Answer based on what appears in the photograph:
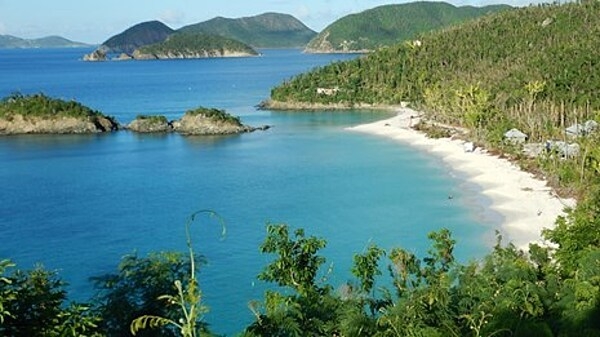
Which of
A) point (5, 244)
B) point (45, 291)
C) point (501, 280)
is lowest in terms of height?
point (5, 244)

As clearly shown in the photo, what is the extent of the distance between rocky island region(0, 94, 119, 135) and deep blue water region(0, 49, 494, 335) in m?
2.51

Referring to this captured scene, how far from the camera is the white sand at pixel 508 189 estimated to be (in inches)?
1209

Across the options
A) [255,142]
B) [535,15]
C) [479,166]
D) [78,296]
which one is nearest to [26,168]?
[255,142]

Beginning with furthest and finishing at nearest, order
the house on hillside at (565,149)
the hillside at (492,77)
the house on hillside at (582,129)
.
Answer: the hillside at (492,77), the house on hillside at (582,129), the house on hillside at (565,149)

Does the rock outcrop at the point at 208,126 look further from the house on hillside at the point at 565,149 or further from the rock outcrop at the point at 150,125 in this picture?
the house on hillside at the point at 565,149

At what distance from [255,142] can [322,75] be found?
33489 mm

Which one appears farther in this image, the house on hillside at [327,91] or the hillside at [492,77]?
the house on hillside at [327,91]

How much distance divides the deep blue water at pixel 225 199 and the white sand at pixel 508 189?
3.96 feet

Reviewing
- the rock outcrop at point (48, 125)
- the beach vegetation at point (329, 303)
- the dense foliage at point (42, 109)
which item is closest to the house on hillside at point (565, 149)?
the beach vegetation at point (329, 303)

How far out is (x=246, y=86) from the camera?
123 m

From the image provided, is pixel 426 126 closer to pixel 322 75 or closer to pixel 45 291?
pixel 322 75

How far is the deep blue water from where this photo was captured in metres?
28.9

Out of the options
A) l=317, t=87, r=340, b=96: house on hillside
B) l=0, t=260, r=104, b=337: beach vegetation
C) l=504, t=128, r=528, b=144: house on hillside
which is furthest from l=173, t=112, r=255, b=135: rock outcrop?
l=0, t=260, r=104, b=337: beach vegetation

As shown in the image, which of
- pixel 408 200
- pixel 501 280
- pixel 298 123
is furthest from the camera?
pixel 298 123
